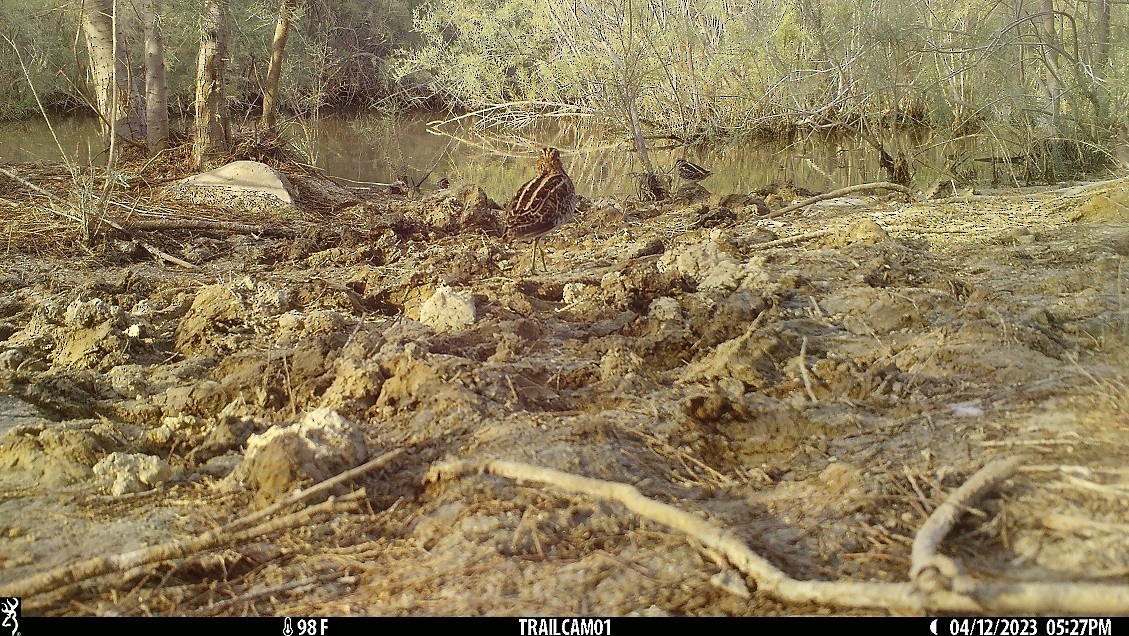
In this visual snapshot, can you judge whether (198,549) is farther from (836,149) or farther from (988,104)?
(836,149)

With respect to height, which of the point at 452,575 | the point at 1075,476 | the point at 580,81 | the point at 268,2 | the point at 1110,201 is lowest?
the point at 452,575

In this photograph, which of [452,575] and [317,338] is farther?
[317,338]

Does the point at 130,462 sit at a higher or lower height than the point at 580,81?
lower

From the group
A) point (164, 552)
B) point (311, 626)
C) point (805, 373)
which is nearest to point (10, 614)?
point (164, 552)

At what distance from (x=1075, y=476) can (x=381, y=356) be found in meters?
2.39

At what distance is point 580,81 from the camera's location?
1188 centimetres

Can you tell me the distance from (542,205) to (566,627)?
4446mm

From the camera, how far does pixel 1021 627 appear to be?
69.2 inches

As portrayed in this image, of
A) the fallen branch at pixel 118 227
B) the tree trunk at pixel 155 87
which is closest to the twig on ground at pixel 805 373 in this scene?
the fallen branch at pixel 118 227

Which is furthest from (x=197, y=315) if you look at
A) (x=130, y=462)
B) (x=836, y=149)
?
(x=836, y=149)

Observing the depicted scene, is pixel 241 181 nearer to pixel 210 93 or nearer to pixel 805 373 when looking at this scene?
pixel 210 93

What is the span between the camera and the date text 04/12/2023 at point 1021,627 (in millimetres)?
1727

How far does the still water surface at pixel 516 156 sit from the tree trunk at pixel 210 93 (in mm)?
1346

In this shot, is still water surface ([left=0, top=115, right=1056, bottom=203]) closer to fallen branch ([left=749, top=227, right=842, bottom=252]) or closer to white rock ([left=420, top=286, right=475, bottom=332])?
fallen branch ([left=749, top=227, right=842, bottom=252])
